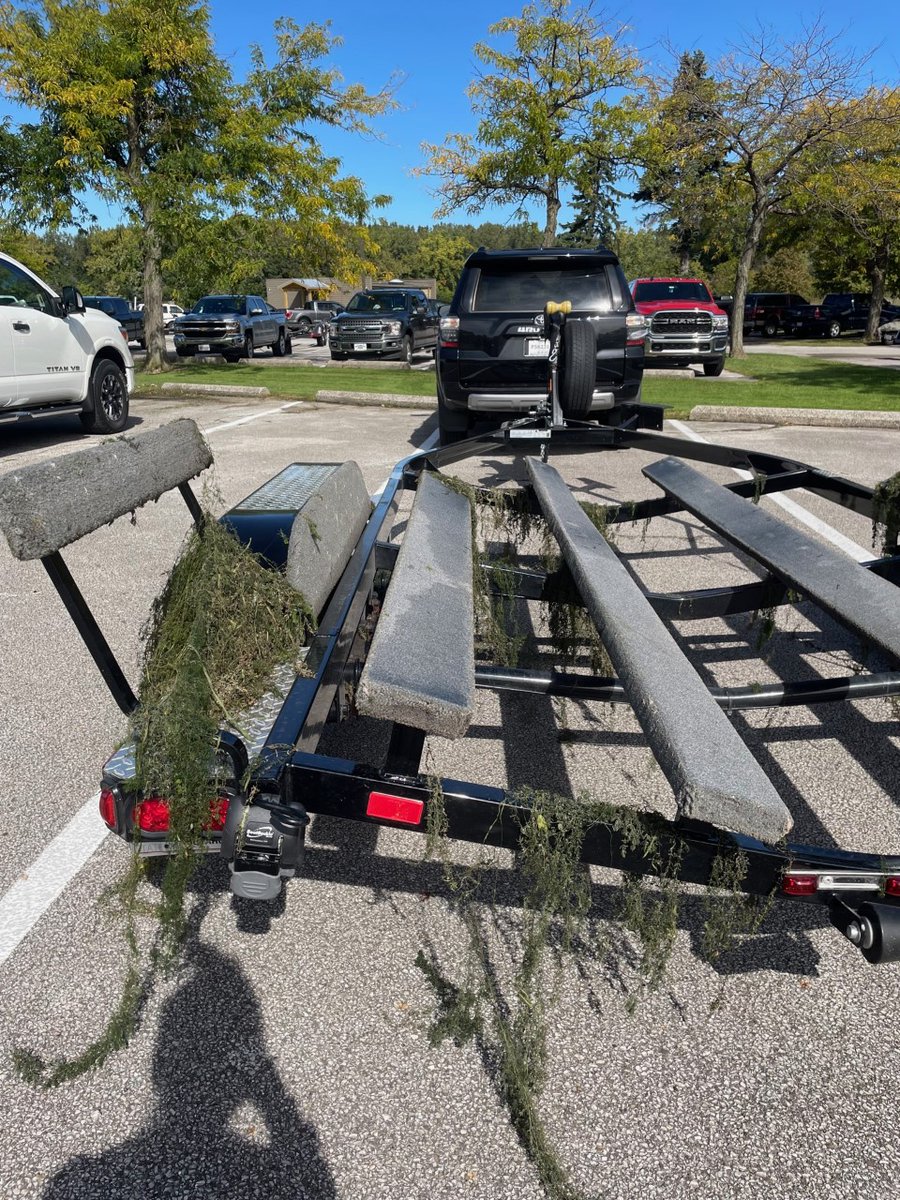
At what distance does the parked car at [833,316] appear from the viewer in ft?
124

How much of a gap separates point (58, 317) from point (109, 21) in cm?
1132

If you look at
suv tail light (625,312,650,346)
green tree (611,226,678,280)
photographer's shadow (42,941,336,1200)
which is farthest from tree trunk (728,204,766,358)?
green tree (611,226,678,280)

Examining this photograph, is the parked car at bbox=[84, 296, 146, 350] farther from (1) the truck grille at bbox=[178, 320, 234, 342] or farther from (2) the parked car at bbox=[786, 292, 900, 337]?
(2) the parked car at bbox=[786, 292, 900, 337]

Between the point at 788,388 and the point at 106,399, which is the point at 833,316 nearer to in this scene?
the point at 788,388

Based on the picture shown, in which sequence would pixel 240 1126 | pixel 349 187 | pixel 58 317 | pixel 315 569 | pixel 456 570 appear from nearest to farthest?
pixel 240 1126 → pixel 456 570 → pixel 315 569 → pixel 58 317 → pixel 349 187

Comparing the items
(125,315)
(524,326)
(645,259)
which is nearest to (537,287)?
(524,326)

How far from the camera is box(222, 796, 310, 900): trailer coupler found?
71.9 inches

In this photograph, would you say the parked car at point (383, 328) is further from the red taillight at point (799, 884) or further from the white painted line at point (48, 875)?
the red taillight at point (799, 884)

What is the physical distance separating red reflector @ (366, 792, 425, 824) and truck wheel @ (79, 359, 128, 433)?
972 centimetres

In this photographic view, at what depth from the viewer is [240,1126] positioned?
181cm

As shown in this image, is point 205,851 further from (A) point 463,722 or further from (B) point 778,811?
(B) point 778,811

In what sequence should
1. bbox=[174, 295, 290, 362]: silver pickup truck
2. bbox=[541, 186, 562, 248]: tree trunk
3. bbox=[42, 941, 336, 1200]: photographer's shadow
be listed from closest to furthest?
1. bbox=[42, 941, 336, 1200]: photographer's shadow
2. bbox=[541, 186, 562, 248]: tree trunk
3. bbox=[174, 295, 290, 362]: silver pickup truck

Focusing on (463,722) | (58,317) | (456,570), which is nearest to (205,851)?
(463,722)

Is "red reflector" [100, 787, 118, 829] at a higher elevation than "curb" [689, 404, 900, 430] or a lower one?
lower
